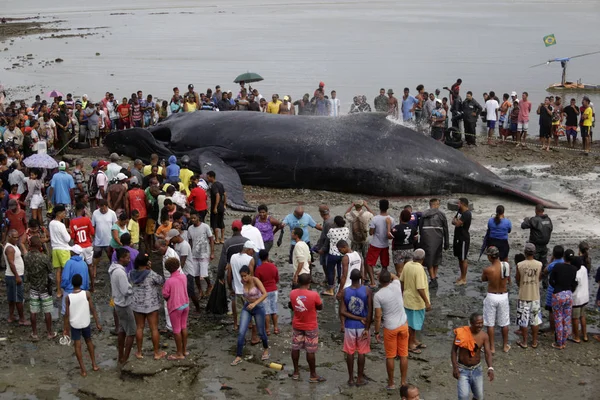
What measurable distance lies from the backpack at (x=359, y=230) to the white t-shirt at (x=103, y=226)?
15.0 feet

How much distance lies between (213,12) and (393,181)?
104 meters

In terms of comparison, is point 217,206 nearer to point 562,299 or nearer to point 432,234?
point 432,234

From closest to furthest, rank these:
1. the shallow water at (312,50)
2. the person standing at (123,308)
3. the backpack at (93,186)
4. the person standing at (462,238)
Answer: the person standing at (123,308) < the person standing at (462,238) < the backpack at (93,186) < the shallow water at (312,50)

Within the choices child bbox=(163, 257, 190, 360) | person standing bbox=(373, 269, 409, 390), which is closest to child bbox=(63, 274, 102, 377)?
child bbox=(163, 257, 190, 360)

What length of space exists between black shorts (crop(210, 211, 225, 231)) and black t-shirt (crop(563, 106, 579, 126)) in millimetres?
14124

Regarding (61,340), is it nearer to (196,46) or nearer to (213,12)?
(196,46)

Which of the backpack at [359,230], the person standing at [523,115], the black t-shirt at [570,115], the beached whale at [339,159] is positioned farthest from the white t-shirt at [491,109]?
the backpack at [359,230]

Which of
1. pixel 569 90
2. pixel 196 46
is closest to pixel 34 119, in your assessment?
pixel 569 90

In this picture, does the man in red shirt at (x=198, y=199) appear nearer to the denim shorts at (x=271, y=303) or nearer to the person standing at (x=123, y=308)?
the denim shorts at (x=271, y=303)

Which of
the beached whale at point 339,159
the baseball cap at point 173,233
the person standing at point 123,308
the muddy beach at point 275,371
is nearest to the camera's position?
the muddy beach at point 275,371

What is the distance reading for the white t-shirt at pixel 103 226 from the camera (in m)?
15.6

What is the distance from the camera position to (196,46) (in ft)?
233

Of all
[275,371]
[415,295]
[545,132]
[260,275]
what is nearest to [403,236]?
[415,295]

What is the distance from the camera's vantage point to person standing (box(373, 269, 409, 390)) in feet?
38.8
